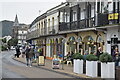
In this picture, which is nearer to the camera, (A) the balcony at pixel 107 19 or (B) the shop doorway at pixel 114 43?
(A) the balcony at pixel 107 19

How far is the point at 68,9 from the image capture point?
3000cm

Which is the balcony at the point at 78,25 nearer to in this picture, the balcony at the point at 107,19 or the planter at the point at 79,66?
the balcony at the point at 107,19

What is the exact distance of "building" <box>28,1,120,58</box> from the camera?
20.6 meters

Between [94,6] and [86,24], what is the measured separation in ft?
6.49

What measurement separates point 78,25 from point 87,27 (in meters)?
2.10

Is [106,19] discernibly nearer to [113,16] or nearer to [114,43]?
[113,16]

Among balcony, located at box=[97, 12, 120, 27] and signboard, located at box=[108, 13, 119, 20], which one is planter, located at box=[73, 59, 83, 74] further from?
signboard, located at box=[108, 13, 119, 20]

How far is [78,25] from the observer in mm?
25547

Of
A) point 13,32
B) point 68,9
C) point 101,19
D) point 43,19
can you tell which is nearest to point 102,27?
point 101,19

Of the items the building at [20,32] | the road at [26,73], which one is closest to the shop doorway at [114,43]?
the road at [26,73]

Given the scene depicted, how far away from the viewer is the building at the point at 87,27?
67.6 feet

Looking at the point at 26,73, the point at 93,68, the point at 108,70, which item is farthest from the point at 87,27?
the point at 108,70

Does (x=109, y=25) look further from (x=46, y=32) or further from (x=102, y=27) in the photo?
(x=46, y=32)

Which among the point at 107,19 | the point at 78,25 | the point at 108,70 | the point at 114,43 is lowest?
the point at 108,70
